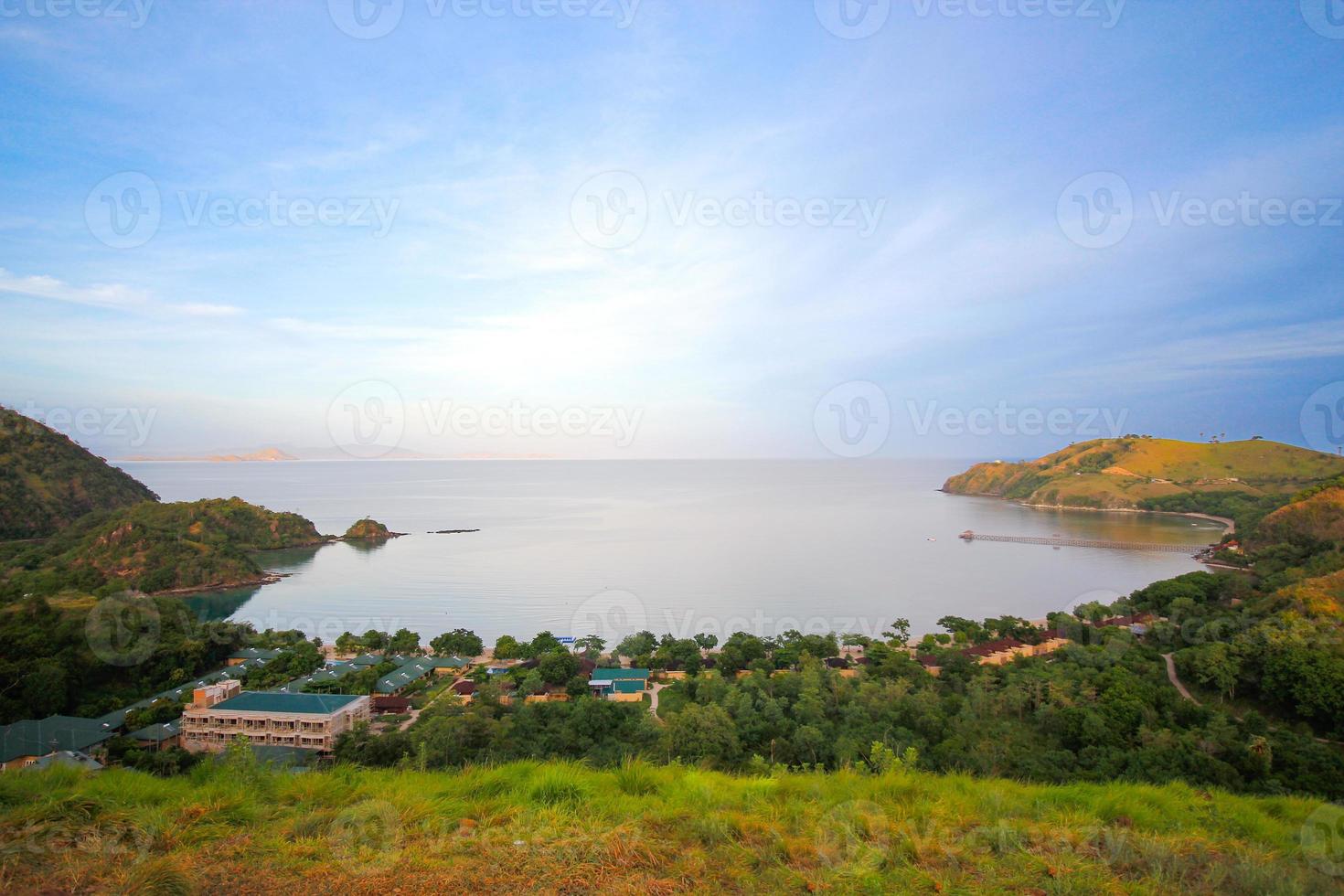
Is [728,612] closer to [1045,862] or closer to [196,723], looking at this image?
[196,723]

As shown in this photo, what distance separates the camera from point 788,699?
10469 millimetres

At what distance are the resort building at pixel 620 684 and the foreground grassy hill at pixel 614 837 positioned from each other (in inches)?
377

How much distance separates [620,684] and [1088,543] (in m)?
34.6

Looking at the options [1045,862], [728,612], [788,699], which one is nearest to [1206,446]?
[728,612]

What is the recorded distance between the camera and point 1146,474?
63375 mm

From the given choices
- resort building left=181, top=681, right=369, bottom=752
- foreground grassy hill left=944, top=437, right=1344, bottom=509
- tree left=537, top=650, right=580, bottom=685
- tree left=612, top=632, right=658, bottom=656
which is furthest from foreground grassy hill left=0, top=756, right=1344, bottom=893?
foreground grassy hill left=944, top=437, right=1344, bottom=509

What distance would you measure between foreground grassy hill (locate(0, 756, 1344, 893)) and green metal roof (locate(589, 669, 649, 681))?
416 inches

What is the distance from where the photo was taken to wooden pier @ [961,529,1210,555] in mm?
34625

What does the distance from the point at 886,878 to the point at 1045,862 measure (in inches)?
27.6

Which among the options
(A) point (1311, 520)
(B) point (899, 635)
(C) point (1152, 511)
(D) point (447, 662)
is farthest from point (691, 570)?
(C) point (1152, 511)

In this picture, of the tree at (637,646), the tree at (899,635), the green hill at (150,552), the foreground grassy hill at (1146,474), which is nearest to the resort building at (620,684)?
the tree at (637,646)

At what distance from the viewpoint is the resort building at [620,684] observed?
1241 cm

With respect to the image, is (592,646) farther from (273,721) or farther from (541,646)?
(273,721)

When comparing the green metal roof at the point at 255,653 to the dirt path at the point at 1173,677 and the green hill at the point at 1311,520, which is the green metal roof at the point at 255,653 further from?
the green hill at the point at 1311,520
